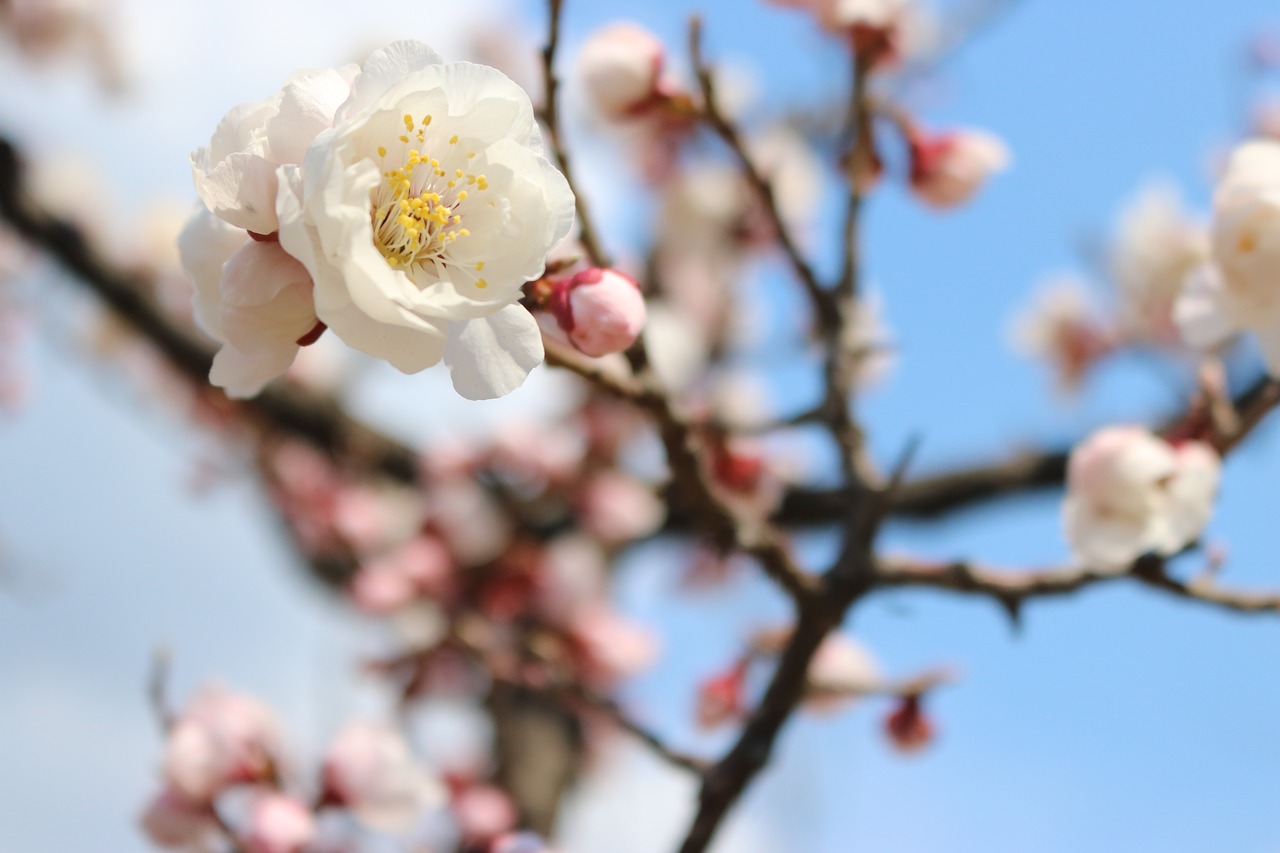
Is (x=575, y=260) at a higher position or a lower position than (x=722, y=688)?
higher

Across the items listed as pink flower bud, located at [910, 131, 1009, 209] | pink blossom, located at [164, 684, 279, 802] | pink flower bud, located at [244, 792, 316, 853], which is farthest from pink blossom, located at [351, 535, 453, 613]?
pink flower bud, located at [910, 131, 1009, 209]

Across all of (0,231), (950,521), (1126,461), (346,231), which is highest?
(346,231)

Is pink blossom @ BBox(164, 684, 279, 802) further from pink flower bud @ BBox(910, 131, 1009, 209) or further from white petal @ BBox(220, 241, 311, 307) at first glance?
pink flower bud @ BBox(910, 131, 1009, 209)

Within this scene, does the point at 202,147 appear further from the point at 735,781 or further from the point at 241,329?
the point at 735,781

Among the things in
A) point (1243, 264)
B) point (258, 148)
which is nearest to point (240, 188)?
point (258, 148)

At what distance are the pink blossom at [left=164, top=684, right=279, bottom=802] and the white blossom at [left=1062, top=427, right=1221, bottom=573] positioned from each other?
83 cm

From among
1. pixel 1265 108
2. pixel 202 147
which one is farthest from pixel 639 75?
pixel 1265 108

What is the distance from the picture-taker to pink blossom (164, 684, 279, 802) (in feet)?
3.45

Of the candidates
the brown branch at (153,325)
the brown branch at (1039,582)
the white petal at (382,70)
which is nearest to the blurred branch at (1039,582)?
the brown branch at (1039,582)

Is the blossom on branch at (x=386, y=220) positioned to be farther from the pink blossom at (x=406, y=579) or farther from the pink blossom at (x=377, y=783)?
the pink blossom at (x=406, y=579)

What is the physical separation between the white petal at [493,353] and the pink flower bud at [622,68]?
506 millimetres

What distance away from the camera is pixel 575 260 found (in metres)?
0.67

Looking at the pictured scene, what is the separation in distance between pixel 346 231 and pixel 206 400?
8.05 ft

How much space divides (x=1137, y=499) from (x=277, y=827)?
85 centimetres
